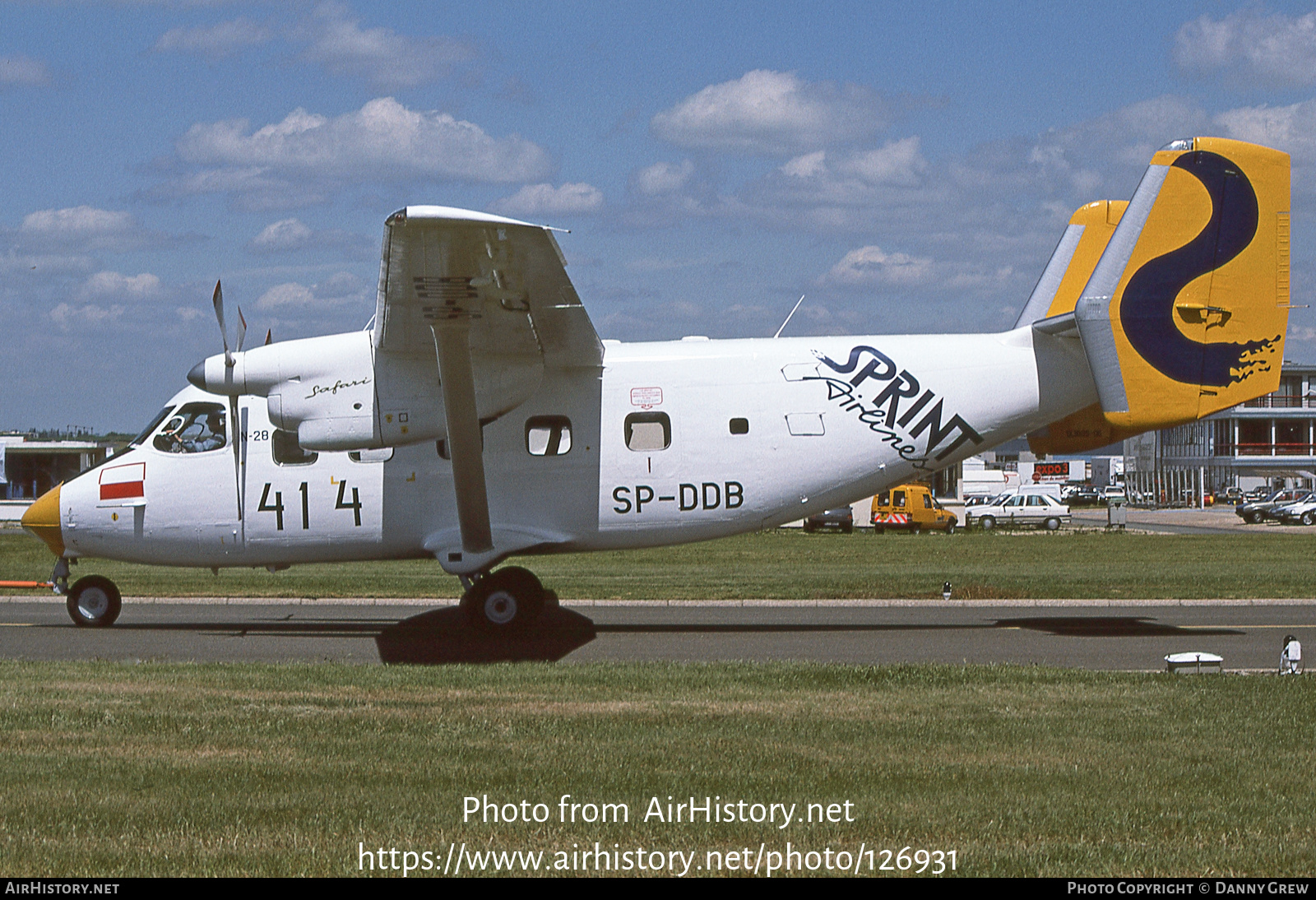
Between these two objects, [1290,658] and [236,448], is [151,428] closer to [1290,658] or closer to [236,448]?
[236,448]

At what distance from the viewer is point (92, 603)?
16.5 meters

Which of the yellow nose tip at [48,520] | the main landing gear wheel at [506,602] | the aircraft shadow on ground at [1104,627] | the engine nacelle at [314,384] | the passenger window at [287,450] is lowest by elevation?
the aircraft shadow on ground at [1104,627]

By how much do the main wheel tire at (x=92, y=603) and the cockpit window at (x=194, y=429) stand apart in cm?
211

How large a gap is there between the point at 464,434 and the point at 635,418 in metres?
2.42

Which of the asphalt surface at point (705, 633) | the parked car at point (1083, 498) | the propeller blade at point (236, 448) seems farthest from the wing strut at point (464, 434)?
the parked car at point (1083, 498)

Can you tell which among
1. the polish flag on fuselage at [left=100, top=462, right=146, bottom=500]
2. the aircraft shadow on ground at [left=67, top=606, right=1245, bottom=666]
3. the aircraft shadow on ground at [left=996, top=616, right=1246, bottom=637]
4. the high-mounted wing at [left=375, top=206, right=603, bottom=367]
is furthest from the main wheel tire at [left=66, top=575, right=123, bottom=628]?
the aircraft shadow on ground at [left=996, top=616, right=1246, bottom=637]

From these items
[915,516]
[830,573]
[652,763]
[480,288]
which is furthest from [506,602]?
[915,516]

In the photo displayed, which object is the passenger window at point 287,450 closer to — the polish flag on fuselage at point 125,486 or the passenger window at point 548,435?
the polish flag on fuselage at point 125,486

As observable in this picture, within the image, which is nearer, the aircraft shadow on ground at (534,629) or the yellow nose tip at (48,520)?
the aircraft shadow on ground at (534,629)

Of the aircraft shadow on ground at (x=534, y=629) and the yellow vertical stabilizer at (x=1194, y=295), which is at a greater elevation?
the yellow vertical stabilizer at (x=1194, y=295)

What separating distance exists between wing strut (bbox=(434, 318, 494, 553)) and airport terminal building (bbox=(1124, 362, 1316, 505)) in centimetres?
9344

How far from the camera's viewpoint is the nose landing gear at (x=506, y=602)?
15.1 metres

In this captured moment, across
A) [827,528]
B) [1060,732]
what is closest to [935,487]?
[827,528]

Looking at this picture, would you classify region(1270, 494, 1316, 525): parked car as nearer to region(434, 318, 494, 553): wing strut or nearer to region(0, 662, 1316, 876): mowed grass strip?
region(434, 318, 494, 553): wing strut
